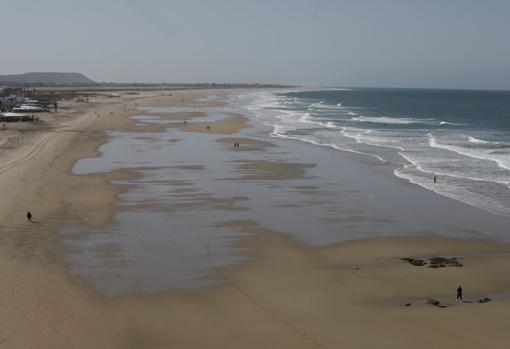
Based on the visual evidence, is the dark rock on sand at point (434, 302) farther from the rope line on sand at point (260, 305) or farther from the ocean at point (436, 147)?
the ocean at point (436, 147)

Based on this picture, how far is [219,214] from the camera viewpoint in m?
25.7

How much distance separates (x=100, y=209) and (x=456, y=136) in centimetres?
4196

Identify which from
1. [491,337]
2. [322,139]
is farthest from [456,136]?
[491,337]

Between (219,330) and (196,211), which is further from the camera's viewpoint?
(196,211)

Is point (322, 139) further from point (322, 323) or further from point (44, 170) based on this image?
point (322, 323)

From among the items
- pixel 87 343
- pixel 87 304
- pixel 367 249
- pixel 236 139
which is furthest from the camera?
pixel 236 139

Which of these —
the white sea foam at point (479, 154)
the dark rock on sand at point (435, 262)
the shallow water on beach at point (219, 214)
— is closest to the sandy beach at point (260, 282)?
the shallow water on beach at point (219, 214)

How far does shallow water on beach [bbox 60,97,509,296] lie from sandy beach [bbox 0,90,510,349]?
0.17 m

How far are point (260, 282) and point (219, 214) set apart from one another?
8.09 metres

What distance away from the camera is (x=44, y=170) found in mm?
35531

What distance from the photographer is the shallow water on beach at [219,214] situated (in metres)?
19.2

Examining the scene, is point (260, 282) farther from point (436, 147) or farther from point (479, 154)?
point (436, 147)

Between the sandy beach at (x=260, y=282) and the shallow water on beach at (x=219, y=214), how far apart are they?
0.56ft

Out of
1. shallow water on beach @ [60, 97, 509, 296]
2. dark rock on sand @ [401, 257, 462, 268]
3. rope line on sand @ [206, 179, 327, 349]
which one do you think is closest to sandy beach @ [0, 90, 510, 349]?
rope line on sand @ [206, 179, 327, 349]
